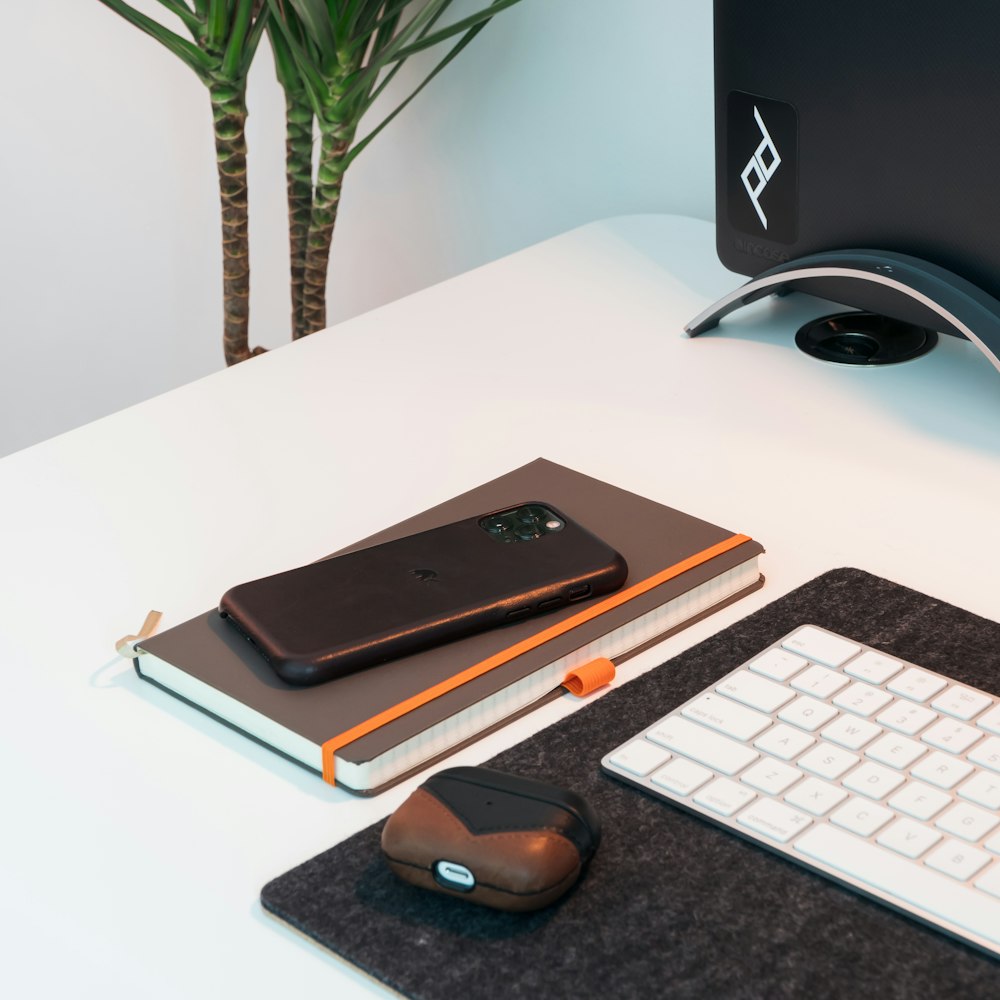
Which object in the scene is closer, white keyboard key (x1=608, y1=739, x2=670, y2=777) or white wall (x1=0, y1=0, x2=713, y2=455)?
white keyboard key (x1=608, y1=739, x2=670, y2=777)

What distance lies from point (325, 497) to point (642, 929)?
35cm

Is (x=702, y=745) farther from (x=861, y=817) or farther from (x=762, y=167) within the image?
(x=762, y=167)

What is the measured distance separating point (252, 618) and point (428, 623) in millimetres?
75

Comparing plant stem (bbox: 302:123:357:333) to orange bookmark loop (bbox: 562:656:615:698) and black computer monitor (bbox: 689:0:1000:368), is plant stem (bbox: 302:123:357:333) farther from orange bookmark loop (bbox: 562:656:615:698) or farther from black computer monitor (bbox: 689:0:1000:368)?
orange bookmark loop (bbox: 562:656:615:698)

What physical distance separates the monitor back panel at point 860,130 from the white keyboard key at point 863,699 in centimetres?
35

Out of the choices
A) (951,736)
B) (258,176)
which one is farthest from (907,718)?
(258,176)

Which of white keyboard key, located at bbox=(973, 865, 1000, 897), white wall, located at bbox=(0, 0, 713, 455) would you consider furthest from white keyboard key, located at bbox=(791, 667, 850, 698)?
white wall, located at bbox=(0, 0, 713, 455)

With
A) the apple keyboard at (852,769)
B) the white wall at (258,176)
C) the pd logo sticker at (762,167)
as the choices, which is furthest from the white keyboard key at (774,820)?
the white wall at (258,176)

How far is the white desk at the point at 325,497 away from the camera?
491mm

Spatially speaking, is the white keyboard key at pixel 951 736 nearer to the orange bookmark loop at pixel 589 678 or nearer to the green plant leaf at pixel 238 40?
the orange bookmark loop at pixel 589 678

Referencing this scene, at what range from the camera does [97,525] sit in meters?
0.73

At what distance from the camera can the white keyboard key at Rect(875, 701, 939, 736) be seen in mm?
538

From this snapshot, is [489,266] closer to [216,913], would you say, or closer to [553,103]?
[553,103]

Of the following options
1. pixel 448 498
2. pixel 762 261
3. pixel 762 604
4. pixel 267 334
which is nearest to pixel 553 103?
pixel 762 261
